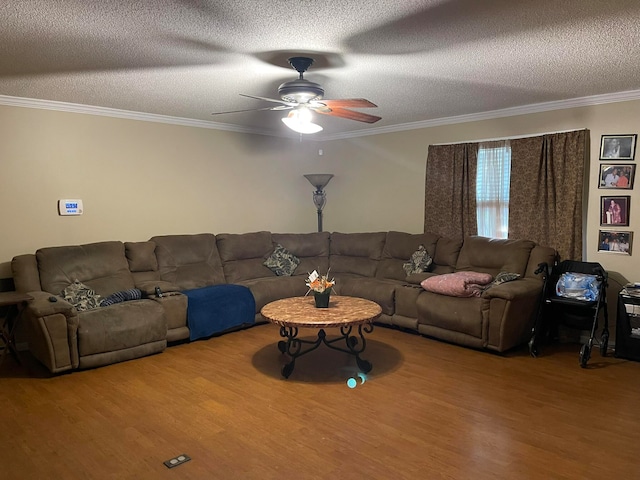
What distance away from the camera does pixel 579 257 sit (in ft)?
14.8

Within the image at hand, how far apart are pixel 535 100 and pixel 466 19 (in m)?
2.42

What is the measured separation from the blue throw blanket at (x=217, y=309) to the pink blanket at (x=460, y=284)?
1911mm

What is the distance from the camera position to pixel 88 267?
14.6ft

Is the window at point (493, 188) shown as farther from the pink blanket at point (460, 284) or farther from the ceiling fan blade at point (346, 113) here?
the ceiling fan blade at point (346, 113)

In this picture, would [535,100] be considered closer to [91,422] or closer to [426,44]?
[426,44]

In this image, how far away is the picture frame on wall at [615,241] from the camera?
4.28 m

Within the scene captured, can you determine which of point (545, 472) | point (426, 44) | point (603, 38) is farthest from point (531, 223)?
point (545, 472)

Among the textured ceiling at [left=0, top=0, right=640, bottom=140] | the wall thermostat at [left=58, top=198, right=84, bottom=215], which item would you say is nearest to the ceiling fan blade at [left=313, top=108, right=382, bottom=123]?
the textured ceiling at [left=0, top=0, right=640, bottom=140]

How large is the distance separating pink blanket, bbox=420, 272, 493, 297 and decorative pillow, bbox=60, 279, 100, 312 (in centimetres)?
318

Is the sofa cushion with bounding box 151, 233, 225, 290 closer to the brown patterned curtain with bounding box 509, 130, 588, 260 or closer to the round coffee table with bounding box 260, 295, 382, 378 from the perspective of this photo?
the round coffee table with bounding box 260, 295, 382, 378

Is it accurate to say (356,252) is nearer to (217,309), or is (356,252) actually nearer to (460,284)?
(460,284)

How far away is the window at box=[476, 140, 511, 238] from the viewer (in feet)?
16.5

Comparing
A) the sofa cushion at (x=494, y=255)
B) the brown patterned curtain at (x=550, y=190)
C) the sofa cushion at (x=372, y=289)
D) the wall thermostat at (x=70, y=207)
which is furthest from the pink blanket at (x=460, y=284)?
the wall thermostat at (x=70, y=207)

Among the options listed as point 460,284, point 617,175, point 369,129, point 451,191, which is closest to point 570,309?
point 460,284
